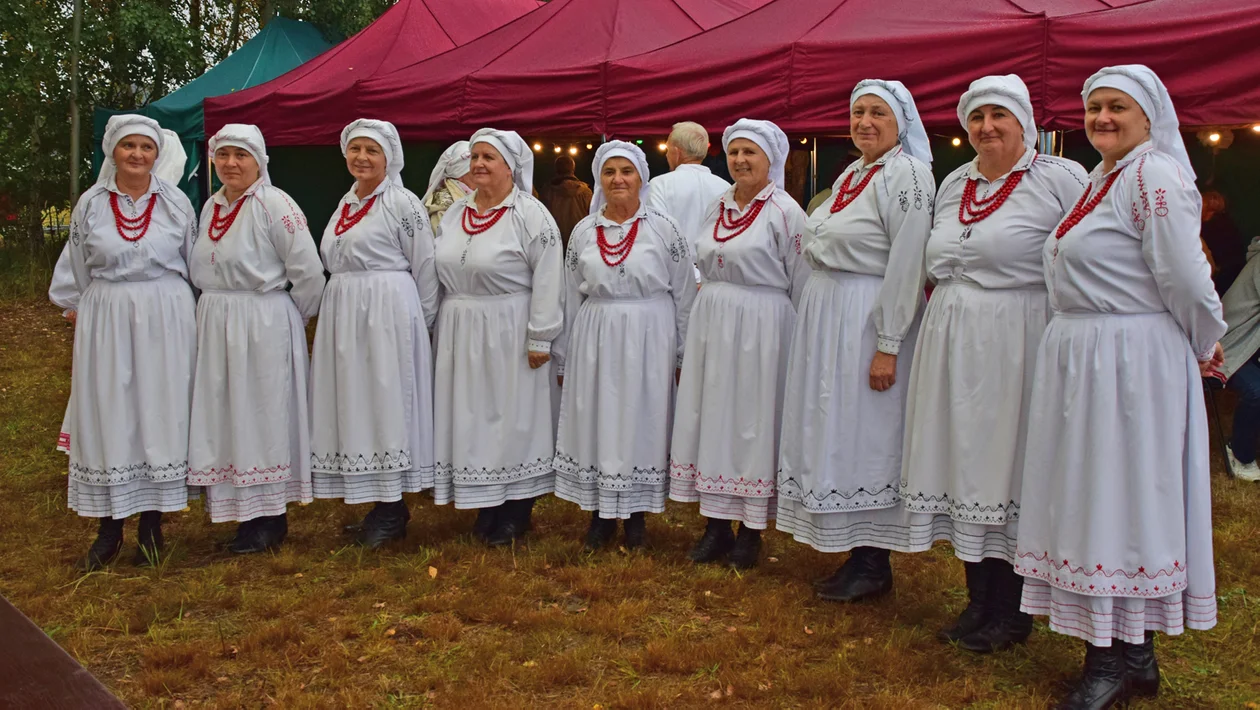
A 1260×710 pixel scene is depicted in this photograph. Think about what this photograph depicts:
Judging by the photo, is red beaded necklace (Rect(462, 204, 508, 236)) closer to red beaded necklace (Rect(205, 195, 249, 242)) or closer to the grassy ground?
red beaded necklace (Rect(205, 195, 249, 242))

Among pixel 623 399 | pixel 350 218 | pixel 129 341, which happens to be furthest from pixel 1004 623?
pixel 129 341

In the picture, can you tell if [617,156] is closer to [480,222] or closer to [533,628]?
[480,222]

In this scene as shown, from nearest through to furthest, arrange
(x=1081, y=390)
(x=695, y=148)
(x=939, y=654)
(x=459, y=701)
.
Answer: (x=1081, y=390) < (x=459, y=701) < (x=939, y=654) < (x=695, y=148)

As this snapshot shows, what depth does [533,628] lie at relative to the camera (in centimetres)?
376

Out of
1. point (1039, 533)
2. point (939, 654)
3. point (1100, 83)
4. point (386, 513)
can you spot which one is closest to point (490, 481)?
point (386, 513)

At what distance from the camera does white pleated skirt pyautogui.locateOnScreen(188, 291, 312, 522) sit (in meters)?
4.41

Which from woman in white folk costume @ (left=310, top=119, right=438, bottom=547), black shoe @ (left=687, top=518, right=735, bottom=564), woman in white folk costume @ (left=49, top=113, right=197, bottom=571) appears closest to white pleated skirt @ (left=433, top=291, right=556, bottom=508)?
woman in white folk costume @ (left=310, top=119, right=438, bottom=547)

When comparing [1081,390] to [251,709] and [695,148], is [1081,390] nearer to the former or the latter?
[251,709]

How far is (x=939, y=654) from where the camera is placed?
11.5 feet

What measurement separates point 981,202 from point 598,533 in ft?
6.93

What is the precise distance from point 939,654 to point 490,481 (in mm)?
1929

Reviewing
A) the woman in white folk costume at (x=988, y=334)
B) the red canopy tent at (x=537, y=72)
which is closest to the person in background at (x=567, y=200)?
the red canopy tent at (x=537, y=72)

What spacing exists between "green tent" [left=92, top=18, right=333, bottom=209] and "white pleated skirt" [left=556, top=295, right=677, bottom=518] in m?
7.02

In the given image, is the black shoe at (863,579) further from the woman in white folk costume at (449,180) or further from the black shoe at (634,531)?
the woman in white folk costume at (449,180)
